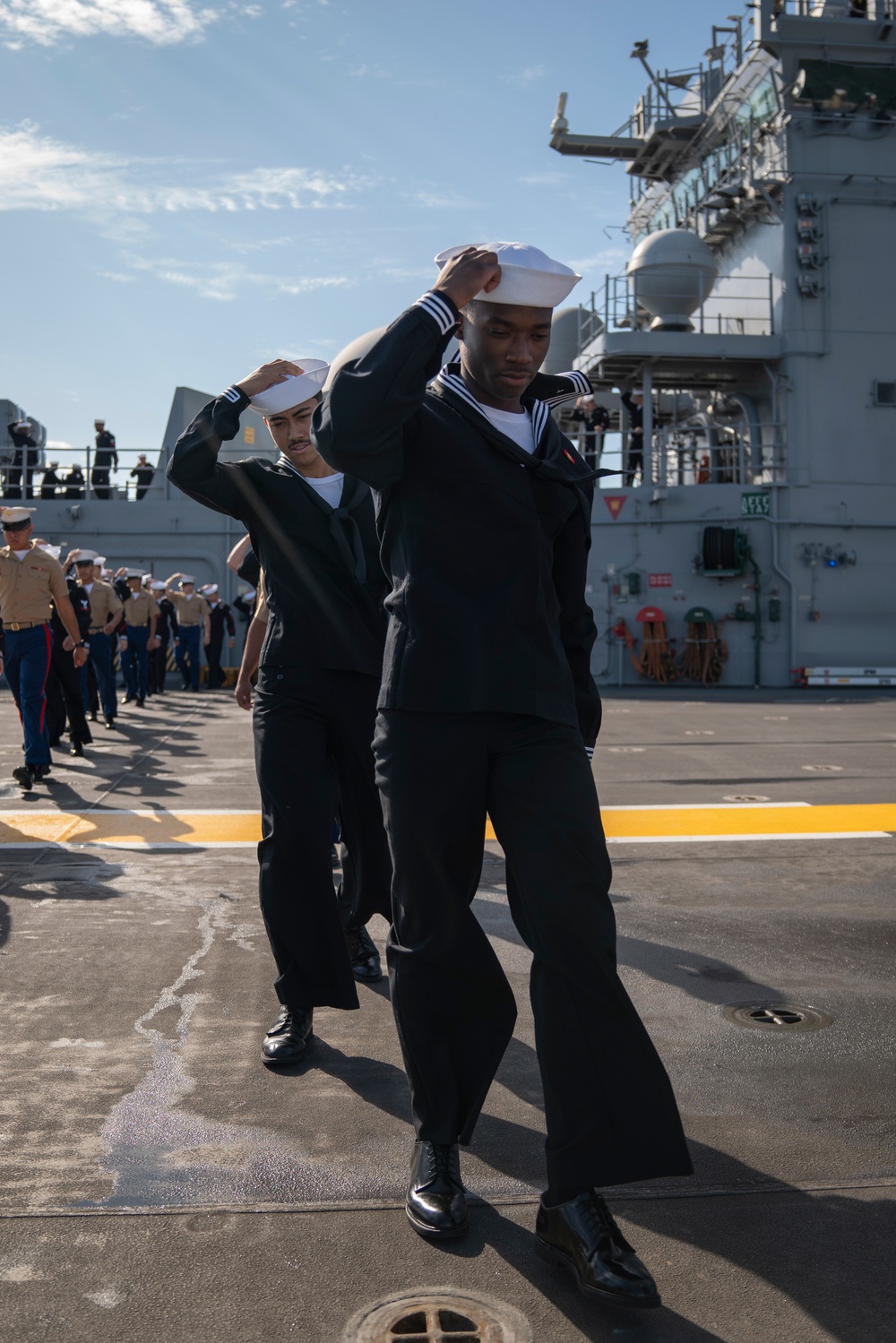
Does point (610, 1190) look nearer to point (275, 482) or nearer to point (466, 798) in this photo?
point (466, 798)

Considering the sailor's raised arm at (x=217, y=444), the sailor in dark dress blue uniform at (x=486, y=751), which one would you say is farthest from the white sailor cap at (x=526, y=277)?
the sailor's raised arm at (x=217, y=444)

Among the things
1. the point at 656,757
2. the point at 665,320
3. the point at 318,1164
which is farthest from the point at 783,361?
the point at 318,1164

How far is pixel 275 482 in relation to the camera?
369cm

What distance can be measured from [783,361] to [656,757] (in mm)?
15116

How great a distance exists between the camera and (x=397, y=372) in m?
2.27

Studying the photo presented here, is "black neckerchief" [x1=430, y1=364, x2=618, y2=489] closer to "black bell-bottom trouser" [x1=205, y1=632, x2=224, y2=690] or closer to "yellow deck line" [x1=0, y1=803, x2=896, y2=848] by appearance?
"yellow deck line" [x1=0, y1=803, x2=896, y2=848]

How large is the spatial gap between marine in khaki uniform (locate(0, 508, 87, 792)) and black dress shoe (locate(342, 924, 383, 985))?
17.1ft

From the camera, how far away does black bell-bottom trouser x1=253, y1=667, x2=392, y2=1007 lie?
11.5 feet

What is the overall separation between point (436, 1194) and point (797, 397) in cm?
2262

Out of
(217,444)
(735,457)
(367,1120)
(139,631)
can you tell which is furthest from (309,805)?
(735,457)

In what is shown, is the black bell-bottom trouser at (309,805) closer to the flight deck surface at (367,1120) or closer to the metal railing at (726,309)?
the flight deck surface at (367,1120)

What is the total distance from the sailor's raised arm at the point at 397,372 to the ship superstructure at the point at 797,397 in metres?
20.5

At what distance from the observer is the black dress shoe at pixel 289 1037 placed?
10.8 feet

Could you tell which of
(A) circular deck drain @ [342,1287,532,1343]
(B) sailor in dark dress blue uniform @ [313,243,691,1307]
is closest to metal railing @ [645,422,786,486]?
(B) sailor in dark dress blue uniform @ [313,243,691,1307]
